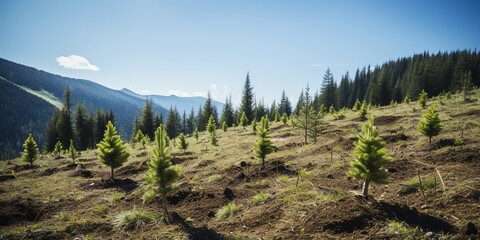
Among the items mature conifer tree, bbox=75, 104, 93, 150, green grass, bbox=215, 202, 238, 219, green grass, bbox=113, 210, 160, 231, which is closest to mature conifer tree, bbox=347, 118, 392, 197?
green grass, bbox=215, 202, 238, 219

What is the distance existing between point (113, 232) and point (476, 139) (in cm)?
1786

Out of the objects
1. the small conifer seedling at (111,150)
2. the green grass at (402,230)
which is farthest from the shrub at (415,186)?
the small conifer seedling at (111,150)

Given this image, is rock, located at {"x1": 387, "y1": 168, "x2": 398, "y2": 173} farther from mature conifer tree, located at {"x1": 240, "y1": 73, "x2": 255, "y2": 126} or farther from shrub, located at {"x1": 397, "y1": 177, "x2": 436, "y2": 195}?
mature conifer tree, located at {"x1": 240, "y1": 73, "x2": 255, "y2": 126}

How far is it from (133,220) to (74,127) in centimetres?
6709

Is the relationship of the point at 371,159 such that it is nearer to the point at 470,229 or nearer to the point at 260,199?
the point at 470,229

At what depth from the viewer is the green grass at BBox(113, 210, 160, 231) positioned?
921cm

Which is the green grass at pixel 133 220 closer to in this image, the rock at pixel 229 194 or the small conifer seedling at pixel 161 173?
the small conifer seedling at pixel 161 173

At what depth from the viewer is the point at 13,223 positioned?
10555 mm

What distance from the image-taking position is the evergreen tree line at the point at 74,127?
55.8m

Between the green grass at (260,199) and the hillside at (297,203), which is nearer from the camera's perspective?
the hillside at (297,203)

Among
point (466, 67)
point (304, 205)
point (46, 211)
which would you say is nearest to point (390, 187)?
point (304, 205)

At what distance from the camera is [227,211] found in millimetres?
9633

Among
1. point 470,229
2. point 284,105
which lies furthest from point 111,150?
point 284,105

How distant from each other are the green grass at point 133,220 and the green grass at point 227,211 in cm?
249
